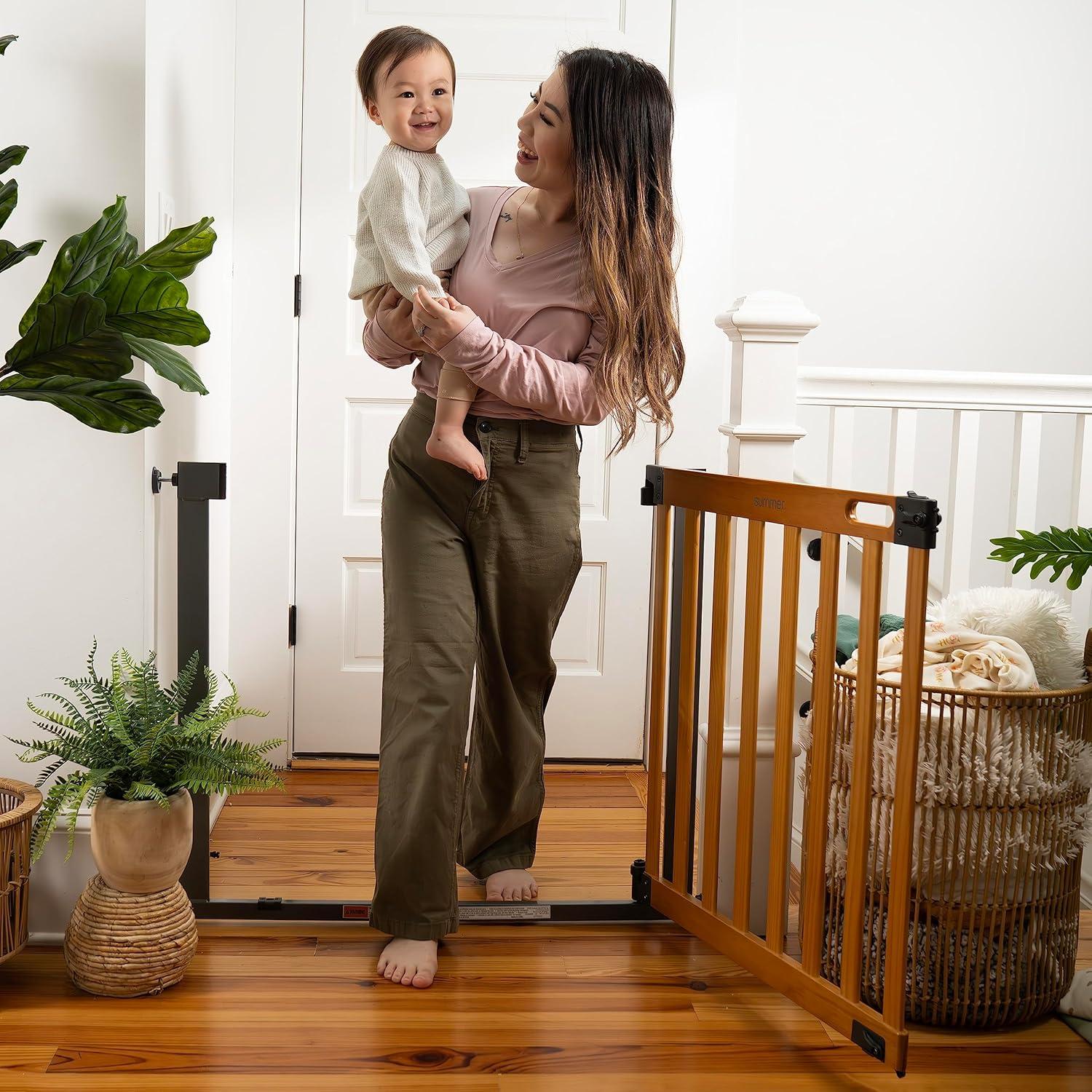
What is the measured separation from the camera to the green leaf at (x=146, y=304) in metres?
1.61

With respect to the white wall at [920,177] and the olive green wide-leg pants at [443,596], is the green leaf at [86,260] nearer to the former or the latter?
the olive green wide-leg pants at [443,596]

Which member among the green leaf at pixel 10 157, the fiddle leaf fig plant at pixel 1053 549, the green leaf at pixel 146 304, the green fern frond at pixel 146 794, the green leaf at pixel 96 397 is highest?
the green leaf at pixel 10 157

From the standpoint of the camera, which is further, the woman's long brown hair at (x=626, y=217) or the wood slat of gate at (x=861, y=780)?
the woman's long brown hair at (x=626, y=217)

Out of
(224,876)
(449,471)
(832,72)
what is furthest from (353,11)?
(224,876)

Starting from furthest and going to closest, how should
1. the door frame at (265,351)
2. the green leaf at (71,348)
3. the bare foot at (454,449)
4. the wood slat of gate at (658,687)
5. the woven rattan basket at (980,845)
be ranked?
the door frame at (265,351), the wood slat of gate at (658,687), the bare foot at (454,449), the woven rattan basket at (980,845), the green leaf at (71,348)

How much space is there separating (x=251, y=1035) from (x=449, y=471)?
0.89 metres

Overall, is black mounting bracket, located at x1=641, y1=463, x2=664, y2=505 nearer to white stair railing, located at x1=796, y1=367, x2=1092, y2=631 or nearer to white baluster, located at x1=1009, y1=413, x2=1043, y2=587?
white stair railing, located at x1=796, y1=367, x2=1092, y2=631

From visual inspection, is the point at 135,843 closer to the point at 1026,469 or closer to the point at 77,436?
A: the point at 77,436

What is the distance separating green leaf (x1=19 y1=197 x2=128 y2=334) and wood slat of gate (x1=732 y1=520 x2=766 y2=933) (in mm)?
1030

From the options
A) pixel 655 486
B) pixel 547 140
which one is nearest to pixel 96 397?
pixel 547 140

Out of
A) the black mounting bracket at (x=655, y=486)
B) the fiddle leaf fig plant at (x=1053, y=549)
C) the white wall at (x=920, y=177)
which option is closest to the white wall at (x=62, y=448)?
the black mounting bracket at (x=655, y=486)

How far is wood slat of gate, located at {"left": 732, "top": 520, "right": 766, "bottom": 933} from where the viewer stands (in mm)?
1785

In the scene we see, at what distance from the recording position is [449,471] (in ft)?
6.07

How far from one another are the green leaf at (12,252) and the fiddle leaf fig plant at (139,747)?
575 millimetres
